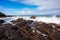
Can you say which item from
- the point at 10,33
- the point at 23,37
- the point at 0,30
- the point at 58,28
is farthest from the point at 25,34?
the point at 58,28

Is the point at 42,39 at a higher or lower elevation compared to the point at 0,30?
lower

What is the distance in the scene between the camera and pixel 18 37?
9219 millimetres

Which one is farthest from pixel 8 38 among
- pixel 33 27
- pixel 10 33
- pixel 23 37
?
pixel 33 27

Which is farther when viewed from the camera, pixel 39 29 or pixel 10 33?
pixel 39 29

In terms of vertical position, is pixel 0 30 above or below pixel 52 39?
above

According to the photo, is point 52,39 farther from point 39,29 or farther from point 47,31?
point 39,29

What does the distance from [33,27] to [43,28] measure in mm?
1207

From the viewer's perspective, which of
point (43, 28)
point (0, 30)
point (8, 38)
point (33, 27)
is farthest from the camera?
point (33, 27)

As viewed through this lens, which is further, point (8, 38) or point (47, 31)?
point (47, 31)

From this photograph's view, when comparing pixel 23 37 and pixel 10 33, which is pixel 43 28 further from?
pixel 10 33

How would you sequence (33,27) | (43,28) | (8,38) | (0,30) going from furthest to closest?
1. (33,27)
2. (43,28)
3. (0,30)
4. (8,38)

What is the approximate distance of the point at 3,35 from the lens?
9445mm

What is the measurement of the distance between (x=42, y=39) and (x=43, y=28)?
5.86ft

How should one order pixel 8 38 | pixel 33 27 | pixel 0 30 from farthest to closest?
pixel 33 27 < pixel 0 30 < pixel 8 38
